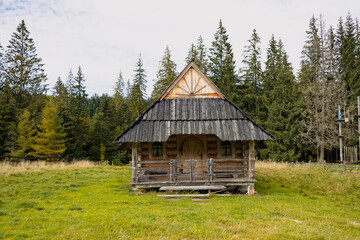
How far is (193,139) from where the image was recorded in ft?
55.1

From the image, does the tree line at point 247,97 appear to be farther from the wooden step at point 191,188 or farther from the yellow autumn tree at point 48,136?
the wooden step at point 191,188

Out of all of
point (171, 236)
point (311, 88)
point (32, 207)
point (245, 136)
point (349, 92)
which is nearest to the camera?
point (171, 236)

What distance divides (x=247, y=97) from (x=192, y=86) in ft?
76.7

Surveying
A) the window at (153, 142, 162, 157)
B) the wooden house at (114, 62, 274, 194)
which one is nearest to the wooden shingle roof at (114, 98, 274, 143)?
the wooden house at (114, 62, 274, 194)

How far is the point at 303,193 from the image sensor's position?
14664 mm

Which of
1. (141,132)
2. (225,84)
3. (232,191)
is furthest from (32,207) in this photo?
(225,84)

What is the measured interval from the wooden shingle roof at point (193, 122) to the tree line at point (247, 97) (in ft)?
65.4

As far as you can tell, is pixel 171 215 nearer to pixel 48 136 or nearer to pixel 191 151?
pixel 191 151

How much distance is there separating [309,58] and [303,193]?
28911 mm

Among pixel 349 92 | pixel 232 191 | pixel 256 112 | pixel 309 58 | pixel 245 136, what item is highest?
pixel 309 58

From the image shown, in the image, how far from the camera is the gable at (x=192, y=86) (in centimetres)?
1725

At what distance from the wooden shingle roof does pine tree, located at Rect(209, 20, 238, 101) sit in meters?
22.4

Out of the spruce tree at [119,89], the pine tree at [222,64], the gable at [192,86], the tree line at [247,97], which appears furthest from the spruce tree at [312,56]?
the spruce tree at [119,89]

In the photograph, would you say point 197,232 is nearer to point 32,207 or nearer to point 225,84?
point 32,207
